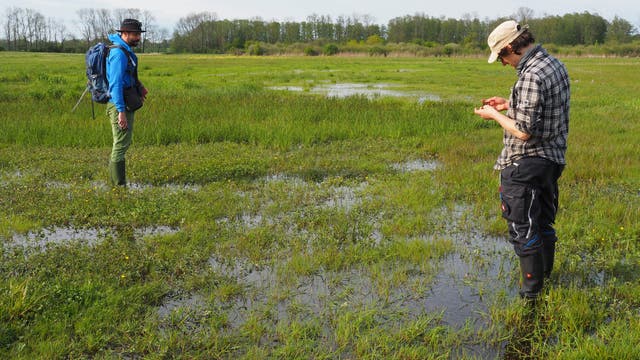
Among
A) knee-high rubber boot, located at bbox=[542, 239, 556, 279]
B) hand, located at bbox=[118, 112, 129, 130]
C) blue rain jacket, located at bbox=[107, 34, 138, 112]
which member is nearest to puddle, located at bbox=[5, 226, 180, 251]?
hand, located at bbox=[118, 112, 129, 130]

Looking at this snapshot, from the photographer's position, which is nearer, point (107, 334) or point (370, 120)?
point (107, 334)

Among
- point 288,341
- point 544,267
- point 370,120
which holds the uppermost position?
point 370,120

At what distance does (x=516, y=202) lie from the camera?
3.92m

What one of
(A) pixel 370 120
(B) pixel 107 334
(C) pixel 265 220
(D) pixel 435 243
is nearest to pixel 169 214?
(C) pixel 265 220

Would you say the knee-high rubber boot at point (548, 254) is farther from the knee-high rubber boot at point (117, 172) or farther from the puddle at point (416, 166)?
the knee-high rubber boot at point (117, 172)

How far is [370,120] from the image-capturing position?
12609 mm

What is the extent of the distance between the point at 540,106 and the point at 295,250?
8.78 feet

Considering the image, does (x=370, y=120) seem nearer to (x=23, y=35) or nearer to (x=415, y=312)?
(x=415, y=312)

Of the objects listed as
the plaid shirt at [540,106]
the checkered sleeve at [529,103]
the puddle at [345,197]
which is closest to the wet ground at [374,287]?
the puddle at [345,197]

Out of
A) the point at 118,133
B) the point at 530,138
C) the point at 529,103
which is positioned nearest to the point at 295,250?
the point at 530,138

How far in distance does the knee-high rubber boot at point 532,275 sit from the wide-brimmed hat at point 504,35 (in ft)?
5.12

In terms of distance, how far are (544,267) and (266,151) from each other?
646 centimetres

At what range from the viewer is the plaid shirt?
145 inches

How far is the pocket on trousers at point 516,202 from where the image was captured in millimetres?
3896
